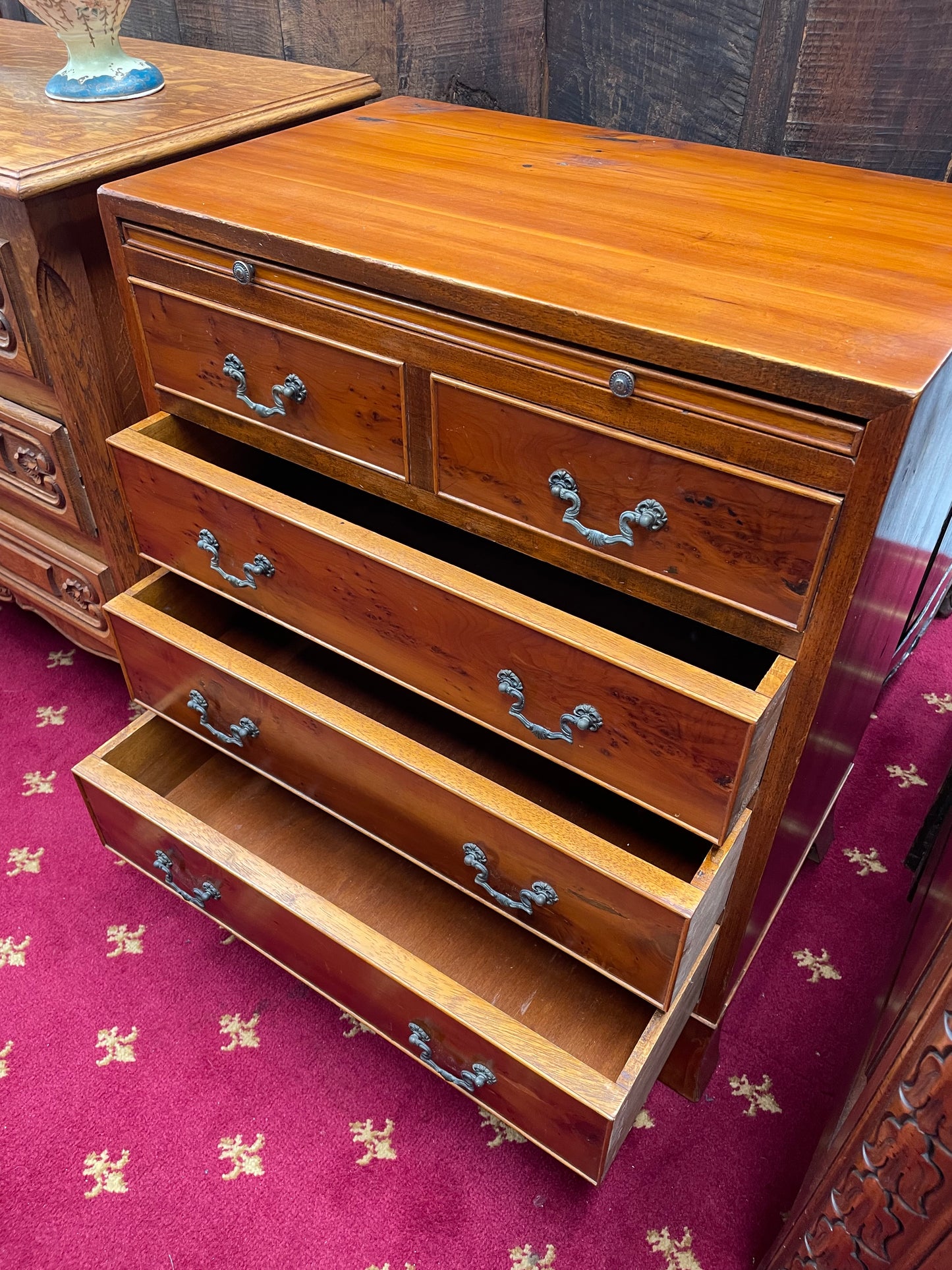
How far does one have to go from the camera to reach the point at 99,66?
45.1 inches

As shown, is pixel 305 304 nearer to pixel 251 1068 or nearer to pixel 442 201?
pixel 442 201

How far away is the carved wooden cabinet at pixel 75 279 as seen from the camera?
39.3 inches

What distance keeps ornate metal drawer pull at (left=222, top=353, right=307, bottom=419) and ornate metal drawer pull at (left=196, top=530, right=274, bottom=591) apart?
141mm

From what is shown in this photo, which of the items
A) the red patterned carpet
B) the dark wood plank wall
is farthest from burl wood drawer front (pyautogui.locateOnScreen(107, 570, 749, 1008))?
the dark wood plank wall

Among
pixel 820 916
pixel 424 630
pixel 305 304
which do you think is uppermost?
pixel 305 304

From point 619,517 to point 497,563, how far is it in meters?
0.36

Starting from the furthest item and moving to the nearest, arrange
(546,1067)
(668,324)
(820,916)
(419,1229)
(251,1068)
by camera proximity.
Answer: (820,916)
(251,1068)
(419,1229)
(546,1067)
(668,324)

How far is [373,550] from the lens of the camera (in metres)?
0.81

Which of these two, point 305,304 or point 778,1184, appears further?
point 778,1184

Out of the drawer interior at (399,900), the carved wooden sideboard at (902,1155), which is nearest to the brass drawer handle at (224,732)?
the drawer interior at (399,900)

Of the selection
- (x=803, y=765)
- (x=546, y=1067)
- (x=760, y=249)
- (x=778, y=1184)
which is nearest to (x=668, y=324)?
(x=760, y=249)

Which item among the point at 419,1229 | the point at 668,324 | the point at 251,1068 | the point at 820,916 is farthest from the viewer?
the point at 820,916

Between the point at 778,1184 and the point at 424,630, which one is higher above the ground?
the point at 424,630

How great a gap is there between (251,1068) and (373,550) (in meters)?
0.67
